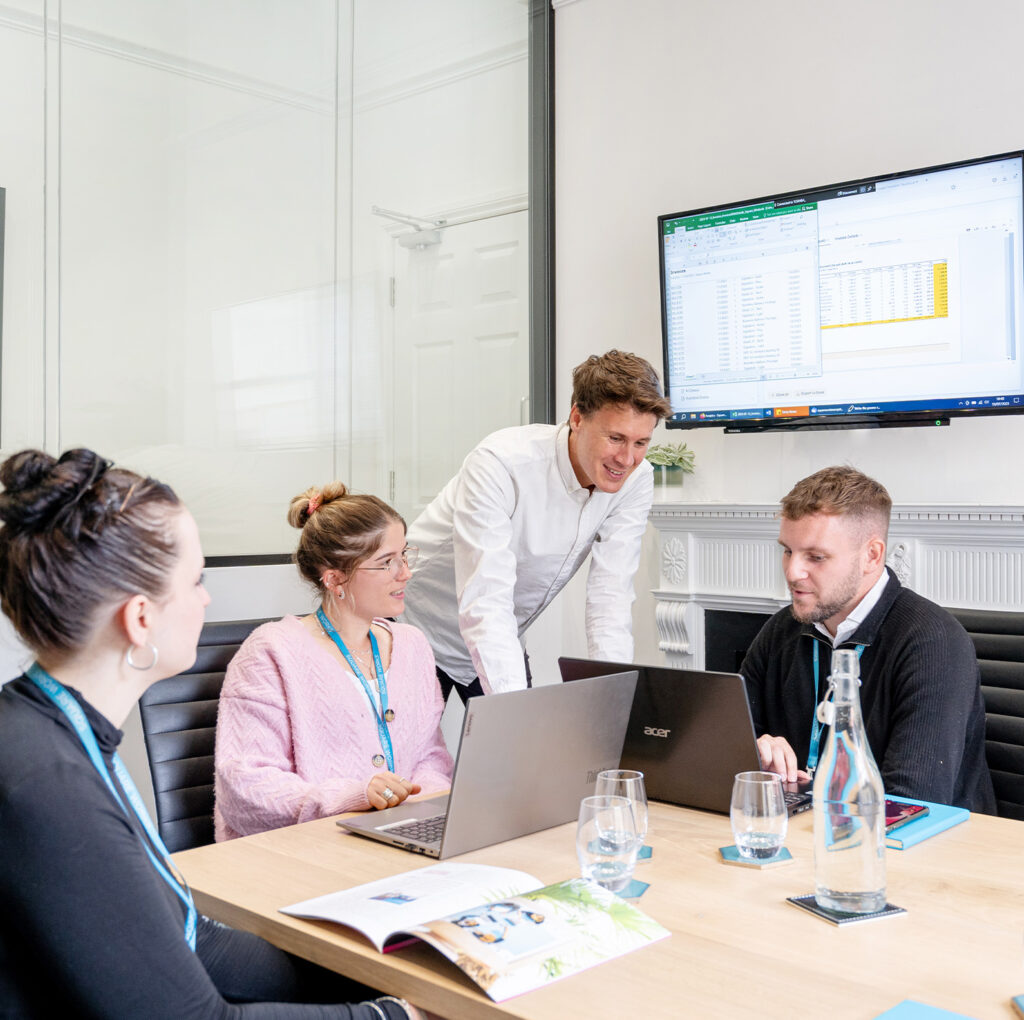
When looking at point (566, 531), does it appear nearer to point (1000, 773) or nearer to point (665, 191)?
point (1000, 773)

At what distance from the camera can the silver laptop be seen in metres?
1.41

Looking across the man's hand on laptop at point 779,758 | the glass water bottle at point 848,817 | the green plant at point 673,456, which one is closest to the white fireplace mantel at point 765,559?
the green plant at point 673,456

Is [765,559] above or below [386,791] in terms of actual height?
above

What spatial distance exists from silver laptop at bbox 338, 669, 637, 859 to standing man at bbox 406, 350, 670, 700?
54 centimetres

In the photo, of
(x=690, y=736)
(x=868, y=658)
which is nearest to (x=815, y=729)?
(x=868, y=658)

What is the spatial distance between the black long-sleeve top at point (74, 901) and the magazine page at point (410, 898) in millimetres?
158

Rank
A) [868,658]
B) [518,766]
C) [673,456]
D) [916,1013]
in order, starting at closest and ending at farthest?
1. [916,1013]
2. [518,766]
3. [868,658]
4. [673,456]

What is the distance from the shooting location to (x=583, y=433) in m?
2.40

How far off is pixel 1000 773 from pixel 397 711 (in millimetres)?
1085

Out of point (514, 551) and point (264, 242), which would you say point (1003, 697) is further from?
point (264, 242)

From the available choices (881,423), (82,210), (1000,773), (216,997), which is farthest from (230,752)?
(881,423)

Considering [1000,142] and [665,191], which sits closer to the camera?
[1000,142]

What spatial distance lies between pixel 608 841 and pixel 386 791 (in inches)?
21.1

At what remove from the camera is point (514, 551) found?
2580 mm
